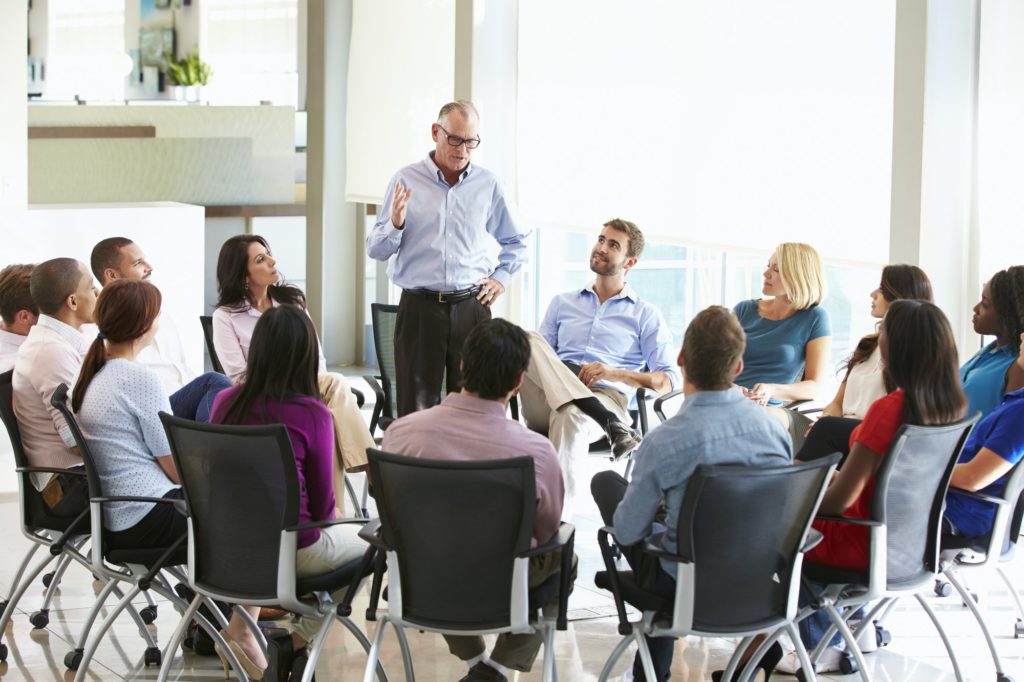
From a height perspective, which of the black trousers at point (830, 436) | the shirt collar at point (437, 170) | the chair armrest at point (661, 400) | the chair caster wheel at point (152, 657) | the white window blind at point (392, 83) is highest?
the white window blind at point (392, 83)

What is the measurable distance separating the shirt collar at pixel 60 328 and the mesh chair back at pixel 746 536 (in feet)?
7.73

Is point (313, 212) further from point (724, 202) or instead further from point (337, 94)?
point (724, 202)

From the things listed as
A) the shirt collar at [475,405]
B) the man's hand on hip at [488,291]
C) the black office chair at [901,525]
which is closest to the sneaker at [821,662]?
the black office chair at [901,525]

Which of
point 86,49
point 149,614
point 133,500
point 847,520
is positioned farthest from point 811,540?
point 86,49

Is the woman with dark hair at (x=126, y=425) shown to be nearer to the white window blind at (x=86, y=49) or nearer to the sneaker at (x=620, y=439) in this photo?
the sneaker at (x=620, y=439)

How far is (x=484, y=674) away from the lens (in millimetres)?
3334

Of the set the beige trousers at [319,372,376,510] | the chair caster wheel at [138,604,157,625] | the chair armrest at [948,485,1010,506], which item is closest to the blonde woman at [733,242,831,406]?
the chair armrest at [948,485,1010,506]

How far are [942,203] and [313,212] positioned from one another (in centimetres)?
670

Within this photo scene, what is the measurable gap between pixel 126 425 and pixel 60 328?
841 mm

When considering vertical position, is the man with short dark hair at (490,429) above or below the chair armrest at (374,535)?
above

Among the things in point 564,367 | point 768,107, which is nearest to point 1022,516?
point 564,367

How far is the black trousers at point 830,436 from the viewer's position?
11.8 feet

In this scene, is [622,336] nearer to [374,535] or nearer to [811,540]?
[811,540]

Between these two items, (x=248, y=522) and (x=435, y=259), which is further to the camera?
(x=435, y=259)
